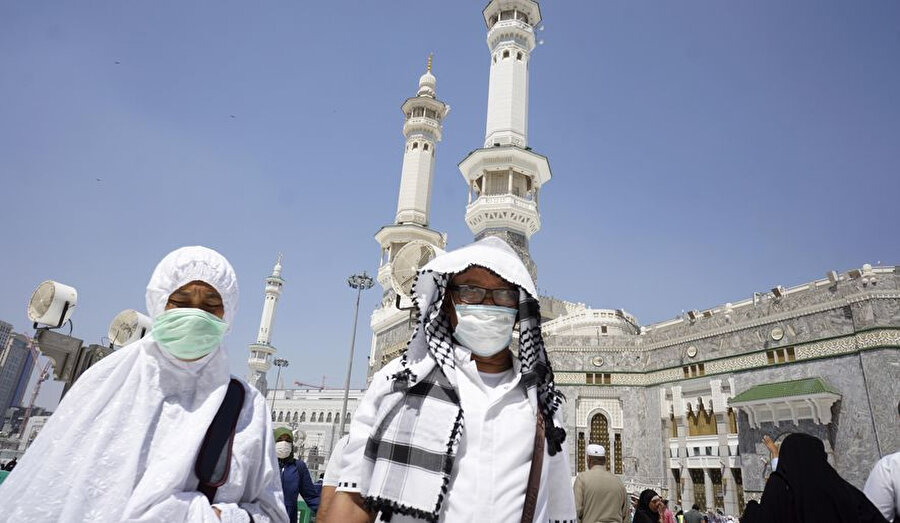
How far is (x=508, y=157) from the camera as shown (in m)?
23.4

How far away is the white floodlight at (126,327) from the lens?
17.4ft

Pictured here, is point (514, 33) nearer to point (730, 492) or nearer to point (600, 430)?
point (600, 430)

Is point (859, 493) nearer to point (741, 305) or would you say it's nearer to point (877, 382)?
point (877, 382)

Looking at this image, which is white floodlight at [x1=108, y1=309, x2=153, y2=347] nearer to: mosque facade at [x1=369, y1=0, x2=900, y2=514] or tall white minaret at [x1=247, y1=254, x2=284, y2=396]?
mosque facade at [x1=369, y1=0, x2=900, y2=514]

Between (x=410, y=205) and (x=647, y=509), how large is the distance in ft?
95.0

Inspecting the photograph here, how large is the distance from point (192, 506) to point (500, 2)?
Answer: 94.1ft

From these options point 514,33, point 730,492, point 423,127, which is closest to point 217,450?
point 730,492

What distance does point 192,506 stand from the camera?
164 centimetres

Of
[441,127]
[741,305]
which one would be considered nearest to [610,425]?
[741,305]

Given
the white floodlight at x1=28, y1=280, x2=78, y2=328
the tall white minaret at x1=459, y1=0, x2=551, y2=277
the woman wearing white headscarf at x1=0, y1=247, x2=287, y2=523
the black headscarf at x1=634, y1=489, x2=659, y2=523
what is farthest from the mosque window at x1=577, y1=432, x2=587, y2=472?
the woman wearing white headscarf at x1=0, y1=247, x2=287, y2=523

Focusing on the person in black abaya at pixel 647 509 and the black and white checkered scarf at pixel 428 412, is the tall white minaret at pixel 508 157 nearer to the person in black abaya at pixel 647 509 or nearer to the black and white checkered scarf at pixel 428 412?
the person in black abaya at pixel 647 509

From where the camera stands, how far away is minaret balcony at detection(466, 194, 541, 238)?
909 inches

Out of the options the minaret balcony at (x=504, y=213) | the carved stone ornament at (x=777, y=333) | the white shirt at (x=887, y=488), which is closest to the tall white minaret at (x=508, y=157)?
the minaret balcony at (x=504, y=213)

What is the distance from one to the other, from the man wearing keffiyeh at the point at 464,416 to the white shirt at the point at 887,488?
2.36 meters
